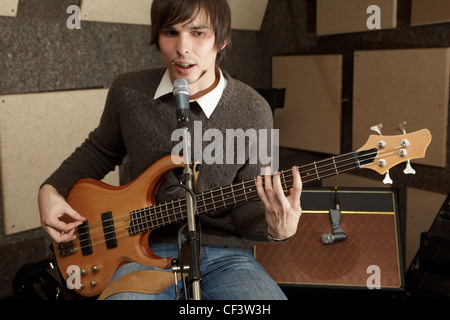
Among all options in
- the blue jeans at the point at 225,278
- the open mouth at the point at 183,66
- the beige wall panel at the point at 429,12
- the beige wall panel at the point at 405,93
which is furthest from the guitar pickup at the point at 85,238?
the beige wall panel at the point at 429,12

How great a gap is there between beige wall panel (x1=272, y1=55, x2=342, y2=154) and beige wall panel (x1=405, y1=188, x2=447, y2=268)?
18.7 inches

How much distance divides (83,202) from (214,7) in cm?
73

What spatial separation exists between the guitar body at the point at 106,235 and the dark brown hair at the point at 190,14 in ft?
1.31

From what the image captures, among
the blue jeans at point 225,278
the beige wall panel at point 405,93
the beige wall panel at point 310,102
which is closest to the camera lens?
the blue jeans at point 225,278

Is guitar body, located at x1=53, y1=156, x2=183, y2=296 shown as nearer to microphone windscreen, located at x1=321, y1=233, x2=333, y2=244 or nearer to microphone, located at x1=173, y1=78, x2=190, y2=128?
microphone, located at x1=173, y1=78, x2=190, y2=128

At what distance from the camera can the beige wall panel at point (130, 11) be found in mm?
2131

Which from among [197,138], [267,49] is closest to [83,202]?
[197,138]

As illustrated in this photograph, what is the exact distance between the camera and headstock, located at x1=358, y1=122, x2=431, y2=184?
3.59 ft

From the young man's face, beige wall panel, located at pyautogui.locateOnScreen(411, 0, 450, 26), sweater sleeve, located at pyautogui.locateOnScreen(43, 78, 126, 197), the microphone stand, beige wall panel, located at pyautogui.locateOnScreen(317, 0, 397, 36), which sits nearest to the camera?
the microphone stand

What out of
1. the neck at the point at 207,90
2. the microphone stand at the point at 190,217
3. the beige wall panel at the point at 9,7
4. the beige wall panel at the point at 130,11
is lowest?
the microphone stand at the point at 190,217

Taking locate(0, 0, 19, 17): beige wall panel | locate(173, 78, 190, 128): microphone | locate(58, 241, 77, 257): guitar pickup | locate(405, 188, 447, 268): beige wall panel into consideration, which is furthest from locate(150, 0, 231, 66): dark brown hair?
locate(405, 188, 447, 268): beige wall panel

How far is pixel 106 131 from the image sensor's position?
1555 millimetres

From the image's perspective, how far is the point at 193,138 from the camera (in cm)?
141

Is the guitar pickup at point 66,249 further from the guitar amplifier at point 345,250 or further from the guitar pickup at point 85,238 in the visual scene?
the guitar amplifier at point 345,250
